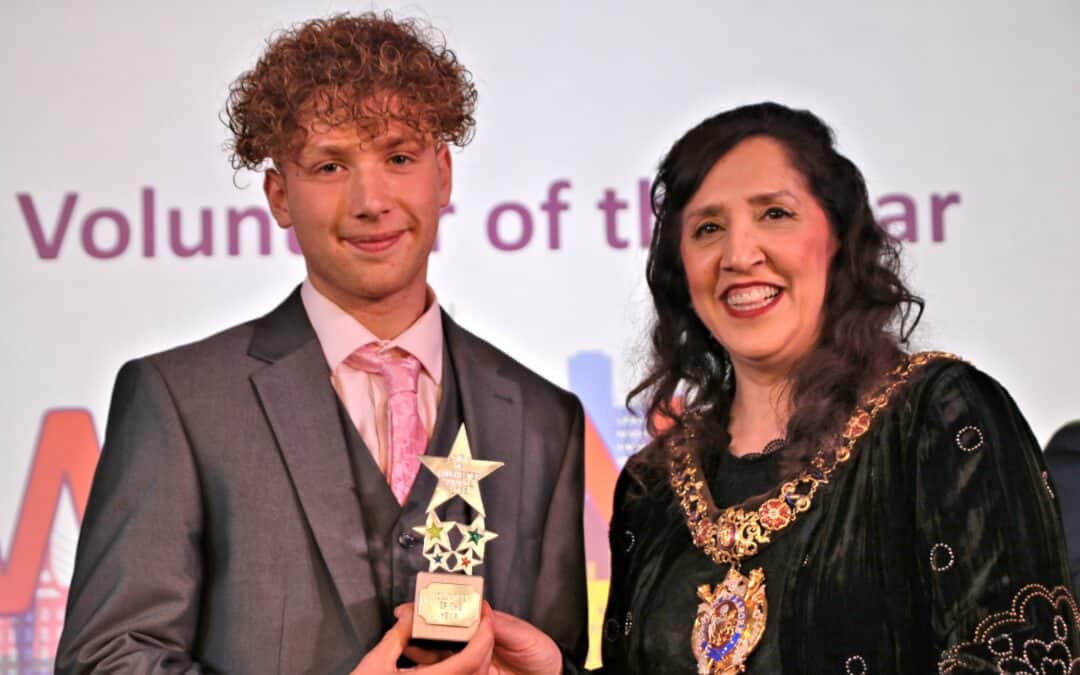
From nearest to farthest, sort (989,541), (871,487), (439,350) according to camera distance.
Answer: (989,541)
(871,487)
(439,350)

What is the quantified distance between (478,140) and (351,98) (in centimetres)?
124

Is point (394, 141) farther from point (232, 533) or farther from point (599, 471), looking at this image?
point (599, 471)

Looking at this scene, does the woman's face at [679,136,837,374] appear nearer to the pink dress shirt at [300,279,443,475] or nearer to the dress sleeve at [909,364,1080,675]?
the dress sleeve at [909,364,1080,675]

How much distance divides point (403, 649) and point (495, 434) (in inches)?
18.2

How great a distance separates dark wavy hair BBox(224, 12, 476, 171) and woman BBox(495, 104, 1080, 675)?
1.44 ft

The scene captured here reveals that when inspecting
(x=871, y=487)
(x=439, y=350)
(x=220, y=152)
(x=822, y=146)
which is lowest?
(x=871, y=487)

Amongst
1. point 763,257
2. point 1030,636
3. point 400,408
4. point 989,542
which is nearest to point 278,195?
point 400,408

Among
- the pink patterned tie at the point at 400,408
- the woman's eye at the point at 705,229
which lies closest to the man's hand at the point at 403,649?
the pink patterned tie at the point at 400,408

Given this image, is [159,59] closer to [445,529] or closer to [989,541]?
[445,529]

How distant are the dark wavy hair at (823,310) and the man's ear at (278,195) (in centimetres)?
64

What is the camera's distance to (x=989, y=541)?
2379 millimetres

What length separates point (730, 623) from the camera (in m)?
2.59

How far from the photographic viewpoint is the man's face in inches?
105

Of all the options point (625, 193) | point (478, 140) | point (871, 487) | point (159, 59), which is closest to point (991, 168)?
point (625, 193)
